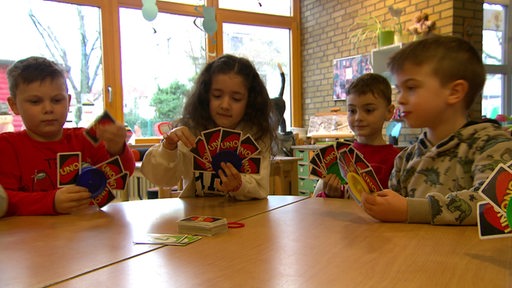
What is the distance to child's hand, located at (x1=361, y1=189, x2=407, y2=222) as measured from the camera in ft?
3.57

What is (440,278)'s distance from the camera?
2.22ft

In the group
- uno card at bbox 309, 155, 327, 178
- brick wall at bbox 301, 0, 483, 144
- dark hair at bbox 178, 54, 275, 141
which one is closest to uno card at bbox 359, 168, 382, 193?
uno card at bbox 309, 155, 327, 178

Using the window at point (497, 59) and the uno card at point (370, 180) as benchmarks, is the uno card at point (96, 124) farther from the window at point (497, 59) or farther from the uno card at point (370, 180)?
the window at point (497, 59)

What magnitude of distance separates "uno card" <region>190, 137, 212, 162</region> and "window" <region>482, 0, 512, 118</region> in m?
5.94

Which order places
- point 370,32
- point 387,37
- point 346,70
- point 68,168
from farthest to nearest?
point 346,70, point 370,32, point 387,37, point 68,168

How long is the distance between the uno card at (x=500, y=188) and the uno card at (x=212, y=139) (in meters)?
0.91

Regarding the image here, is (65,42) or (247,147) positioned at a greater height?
(65,42)

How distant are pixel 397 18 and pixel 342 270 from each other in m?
5.04

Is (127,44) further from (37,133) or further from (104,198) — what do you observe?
(104,198)

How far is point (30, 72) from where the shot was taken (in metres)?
1.56

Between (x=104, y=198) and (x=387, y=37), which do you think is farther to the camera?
(x=387, y=37)

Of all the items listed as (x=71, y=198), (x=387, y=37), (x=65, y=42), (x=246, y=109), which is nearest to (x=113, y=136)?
(x=71, y=198)

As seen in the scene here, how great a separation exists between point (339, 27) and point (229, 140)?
508 centimetres

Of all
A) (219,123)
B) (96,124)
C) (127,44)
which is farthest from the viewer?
(127,44)
